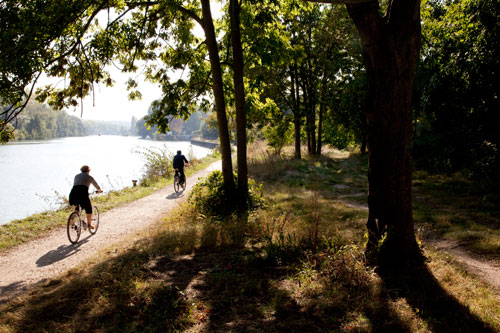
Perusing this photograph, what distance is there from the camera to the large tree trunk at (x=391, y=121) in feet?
13.6

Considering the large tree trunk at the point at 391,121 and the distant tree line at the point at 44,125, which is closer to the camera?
the large tree trunk at the point at 391,121

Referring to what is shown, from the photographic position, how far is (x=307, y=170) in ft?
60.7

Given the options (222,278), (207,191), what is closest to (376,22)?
(222,278)

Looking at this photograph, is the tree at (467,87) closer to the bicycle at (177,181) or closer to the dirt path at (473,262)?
the dirt path at (473,262)

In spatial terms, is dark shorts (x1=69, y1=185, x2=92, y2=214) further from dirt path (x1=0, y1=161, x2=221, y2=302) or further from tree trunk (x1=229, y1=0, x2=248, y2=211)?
tree trunk (x1=229, y1=0, x2=248, y2=211)

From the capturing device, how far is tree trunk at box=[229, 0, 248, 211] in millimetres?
8383

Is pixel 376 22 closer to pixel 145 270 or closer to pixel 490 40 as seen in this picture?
pixel 145 270

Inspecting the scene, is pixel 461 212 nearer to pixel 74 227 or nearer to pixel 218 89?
pixel 218 89

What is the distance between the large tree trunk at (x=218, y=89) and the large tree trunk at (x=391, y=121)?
199 inches

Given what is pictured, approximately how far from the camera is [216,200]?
9.09 meters

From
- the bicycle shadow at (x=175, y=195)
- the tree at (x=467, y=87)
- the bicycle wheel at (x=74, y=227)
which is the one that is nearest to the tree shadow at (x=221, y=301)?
the bicycle wheel at (x=74, y=227)

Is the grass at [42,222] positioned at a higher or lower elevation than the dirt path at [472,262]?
lower

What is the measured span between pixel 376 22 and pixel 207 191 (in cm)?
686

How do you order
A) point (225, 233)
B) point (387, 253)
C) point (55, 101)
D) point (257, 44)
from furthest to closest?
point (55, 101)
point (257, 44)
point (225, 233)
point (387, 253)
